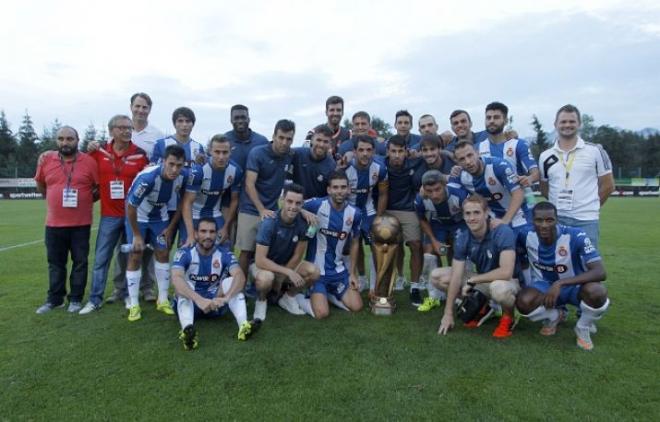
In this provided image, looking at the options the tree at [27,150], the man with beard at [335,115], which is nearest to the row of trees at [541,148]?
the tree at [27,150]

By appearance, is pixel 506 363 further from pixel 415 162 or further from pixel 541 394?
pixel 415 162

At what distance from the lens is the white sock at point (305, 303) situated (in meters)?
5.08

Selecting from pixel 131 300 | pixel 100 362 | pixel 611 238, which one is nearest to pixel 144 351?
pixel 100 362

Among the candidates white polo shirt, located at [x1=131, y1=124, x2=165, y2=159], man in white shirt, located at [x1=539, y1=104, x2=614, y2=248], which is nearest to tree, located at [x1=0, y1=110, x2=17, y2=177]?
white polo shirt, located at [x1=131, y1=124, x2=165, y2=159]

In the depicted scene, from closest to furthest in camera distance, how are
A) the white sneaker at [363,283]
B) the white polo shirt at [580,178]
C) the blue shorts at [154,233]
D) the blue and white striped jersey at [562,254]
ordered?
the blue and white striped jersey at [562,254] → the white polo shirt at [580,178] → the blue shorts at [154,233] → the white sneaker at [363,283]

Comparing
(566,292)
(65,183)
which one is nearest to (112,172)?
(65,183)

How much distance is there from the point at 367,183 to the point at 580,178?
7.42 feet

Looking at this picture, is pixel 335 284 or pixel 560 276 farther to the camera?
pixel 335 284

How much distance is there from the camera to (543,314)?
14.2 feet

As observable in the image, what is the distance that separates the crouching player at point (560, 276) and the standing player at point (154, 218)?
3.59 m

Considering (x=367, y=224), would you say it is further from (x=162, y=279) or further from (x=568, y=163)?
(x=162, y=279)

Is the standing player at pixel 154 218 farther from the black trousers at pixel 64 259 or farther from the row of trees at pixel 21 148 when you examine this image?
the row of trees at pixel 21 148

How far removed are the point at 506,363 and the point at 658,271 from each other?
16.9 ft

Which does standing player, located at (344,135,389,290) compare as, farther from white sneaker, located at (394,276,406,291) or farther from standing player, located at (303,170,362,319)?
white sneaker, located at (394,276,406,291)
